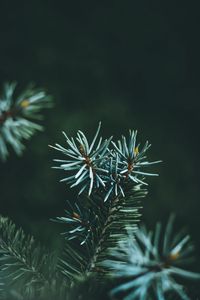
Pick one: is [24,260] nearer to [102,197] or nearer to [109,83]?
[102,197]

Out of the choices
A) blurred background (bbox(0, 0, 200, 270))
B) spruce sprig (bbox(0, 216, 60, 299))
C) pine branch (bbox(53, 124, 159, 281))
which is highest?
blurred background (bbox(0, 0, 200, 270))

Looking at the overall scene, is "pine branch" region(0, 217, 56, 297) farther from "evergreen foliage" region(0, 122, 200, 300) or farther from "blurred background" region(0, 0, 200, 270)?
"blurred background" region(0, 0, 200, 270)

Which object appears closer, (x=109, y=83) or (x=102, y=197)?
(x=102, y=197)

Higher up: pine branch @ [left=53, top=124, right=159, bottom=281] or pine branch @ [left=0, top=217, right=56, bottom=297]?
pine branch @ [left=53, top=124, right=159, bottom=281]

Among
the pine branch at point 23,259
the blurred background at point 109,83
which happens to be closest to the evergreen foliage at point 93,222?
the pine branch at point 23,259

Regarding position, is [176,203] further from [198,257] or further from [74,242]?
[74,242]

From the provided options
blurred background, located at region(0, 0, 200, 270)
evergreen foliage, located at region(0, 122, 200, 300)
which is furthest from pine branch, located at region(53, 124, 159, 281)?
blurred background, located at region(0, 0, 200, 270)

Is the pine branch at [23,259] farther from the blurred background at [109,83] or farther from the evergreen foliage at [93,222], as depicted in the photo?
the blurred background at [109,83]

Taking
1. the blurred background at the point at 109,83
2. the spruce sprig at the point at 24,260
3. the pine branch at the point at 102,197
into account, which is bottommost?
the spruce sprig at the point at 24,260

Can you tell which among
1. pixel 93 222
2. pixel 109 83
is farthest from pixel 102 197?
pixel 109 83
